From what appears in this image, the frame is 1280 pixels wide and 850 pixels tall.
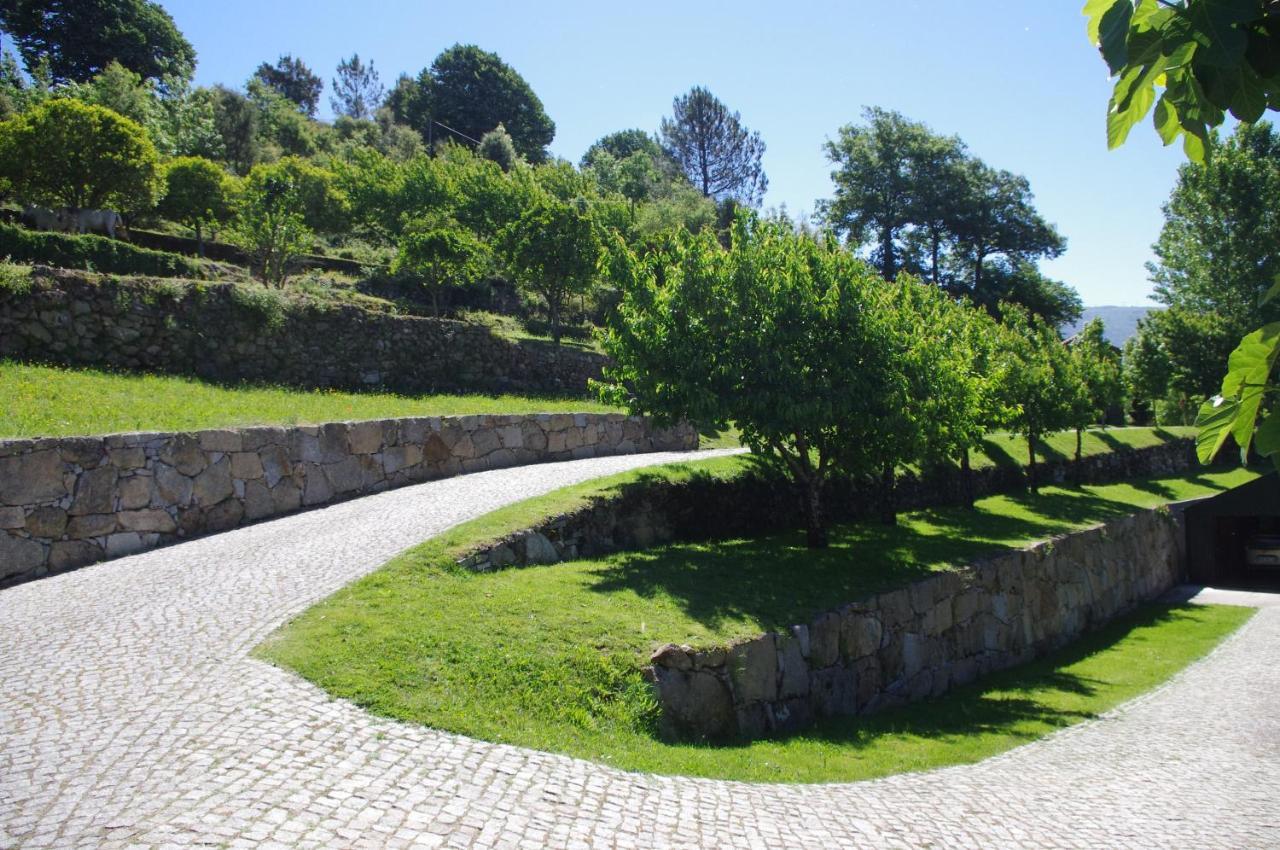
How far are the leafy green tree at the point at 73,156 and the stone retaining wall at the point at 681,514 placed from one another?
21.8 metres

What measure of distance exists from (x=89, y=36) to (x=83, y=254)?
45779mm

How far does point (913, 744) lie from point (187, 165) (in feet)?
109

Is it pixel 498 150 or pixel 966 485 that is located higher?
pixel 498 150

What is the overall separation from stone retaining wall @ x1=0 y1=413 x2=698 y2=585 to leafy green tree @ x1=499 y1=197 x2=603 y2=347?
37.1ft

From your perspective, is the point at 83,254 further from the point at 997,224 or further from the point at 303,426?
the point at 997,224

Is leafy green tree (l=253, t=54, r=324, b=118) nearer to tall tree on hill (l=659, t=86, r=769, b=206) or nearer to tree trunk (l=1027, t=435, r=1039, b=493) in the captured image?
tall tree on hill (l=659, t=86, r=769, b=206)

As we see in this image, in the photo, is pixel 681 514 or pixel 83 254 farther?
pixel 83 254

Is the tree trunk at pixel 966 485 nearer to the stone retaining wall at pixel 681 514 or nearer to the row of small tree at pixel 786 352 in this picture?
the stone retaining wall at pixel 681 514

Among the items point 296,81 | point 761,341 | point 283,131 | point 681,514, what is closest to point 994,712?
point 681,514

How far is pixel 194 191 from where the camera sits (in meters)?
31.3

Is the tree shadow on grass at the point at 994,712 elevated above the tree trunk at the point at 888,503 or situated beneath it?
situated beneath

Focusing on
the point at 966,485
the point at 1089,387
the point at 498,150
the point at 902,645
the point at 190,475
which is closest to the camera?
the point at 190,475

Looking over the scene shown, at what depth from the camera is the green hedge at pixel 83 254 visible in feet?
61.3

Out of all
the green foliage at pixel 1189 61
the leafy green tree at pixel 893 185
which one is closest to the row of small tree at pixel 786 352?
the green foliage at pixel 1189 61
